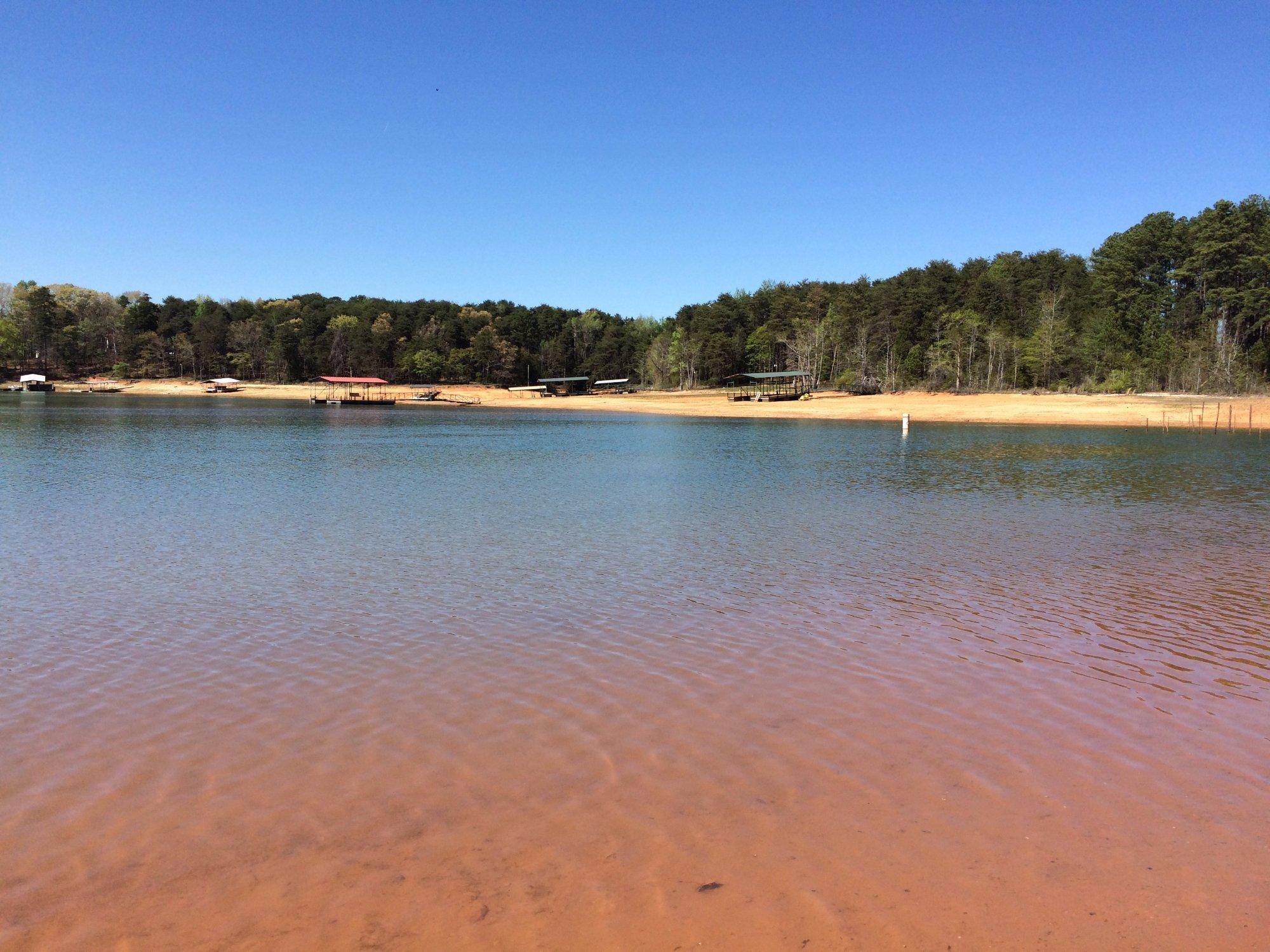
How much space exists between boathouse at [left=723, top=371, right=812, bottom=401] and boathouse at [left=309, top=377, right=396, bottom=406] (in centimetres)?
5222

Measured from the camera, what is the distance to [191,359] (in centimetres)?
17875

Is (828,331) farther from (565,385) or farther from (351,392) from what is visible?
(351,392)

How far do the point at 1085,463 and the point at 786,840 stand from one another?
3784 cm

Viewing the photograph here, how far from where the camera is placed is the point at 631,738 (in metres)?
7.64

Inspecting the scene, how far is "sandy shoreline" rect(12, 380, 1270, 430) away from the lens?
75375mm

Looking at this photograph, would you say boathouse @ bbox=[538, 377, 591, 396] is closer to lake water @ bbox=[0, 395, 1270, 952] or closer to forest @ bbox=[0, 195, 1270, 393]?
forest @ bbox=[0, 195, 1270, 393]

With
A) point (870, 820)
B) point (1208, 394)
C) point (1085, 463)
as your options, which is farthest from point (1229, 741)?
point (1208, 394)

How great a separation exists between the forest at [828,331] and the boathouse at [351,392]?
693cm

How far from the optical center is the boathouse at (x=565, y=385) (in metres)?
164

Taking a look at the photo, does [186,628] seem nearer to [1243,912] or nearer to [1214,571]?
[1243,912]

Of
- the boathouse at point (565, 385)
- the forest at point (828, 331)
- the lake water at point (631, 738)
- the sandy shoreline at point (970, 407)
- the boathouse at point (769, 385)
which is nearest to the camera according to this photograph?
the lake water at point (631, 738)

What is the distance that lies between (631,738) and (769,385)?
465 ft

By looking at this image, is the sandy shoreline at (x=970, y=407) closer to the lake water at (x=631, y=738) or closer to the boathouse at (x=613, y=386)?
the boathouse at (x=613, y=386)

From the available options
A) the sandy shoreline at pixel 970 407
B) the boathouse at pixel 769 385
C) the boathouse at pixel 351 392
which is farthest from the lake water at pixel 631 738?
the boathouse at pixel 351 392
